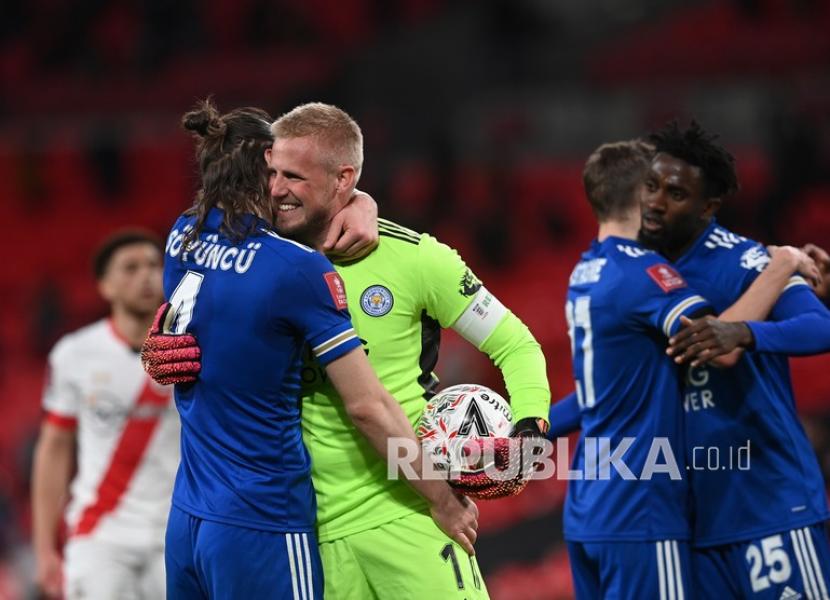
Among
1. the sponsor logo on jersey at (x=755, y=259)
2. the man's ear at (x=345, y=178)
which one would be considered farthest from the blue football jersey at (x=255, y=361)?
the sponsor logo on jersey at (x=755, y=259)

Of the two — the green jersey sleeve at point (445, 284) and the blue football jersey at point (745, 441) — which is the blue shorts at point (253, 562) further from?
the blue football jersey at point (745, 441)

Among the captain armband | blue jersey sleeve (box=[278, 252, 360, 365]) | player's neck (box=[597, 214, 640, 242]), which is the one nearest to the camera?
blue jersey sleeve (box=[278, 252, 360, 365])

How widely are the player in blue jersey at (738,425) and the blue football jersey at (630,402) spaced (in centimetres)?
10

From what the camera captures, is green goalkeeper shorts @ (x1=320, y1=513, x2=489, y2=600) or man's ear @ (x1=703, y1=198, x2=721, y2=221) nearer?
green goalkeeper shorts @ (x1=320, y1=513, x2=489, y2=600)

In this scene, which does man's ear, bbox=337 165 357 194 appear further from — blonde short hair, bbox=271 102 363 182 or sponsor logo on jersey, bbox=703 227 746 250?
sponsor logo on jersey, bbox=703 227 746 250

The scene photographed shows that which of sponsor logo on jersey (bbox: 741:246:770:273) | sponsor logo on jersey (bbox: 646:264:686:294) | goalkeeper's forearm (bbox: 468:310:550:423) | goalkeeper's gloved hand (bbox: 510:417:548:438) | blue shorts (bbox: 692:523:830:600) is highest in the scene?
sponsor logo on jersey (bbox: 741:246:770:273)

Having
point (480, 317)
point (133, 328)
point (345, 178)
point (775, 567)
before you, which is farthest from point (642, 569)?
point (133, 328)

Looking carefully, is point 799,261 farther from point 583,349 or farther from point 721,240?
point 583,349

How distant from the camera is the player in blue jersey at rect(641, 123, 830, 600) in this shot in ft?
14.4

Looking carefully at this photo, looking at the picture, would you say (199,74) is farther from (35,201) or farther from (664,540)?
(664,540)

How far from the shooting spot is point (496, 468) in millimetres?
3703

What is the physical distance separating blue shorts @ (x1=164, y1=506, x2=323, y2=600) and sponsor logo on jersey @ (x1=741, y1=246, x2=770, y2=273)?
1.93m

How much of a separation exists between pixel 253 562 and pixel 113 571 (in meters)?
2.30

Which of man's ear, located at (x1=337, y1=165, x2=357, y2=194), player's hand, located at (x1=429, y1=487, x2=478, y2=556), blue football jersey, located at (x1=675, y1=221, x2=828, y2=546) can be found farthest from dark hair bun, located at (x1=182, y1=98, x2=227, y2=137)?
blue football jersey, located at (x1=675, y1=221, x2=828, y2=546)
